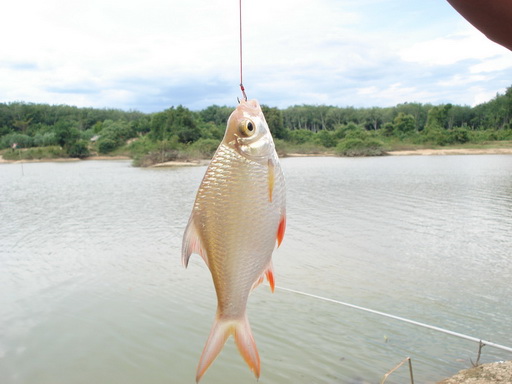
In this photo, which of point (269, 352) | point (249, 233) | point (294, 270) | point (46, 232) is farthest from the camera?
point (46, 232)

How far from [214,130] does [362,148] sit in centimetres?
1639

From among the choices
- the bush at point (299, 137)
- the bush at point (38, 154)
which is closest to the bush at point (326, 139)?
the bush at point (299, 137)

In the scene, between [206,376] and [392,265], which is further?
[392,265]

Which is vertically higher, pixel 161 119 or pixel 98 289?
pixel 161 119

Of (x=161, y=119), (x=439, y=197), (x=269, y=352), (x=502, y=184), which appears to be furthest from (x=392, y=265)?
(x=161, y=119)

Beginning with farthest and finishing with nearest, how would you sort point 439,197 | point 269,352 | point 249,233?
point 439,197 < point 269,352 < point 249,233


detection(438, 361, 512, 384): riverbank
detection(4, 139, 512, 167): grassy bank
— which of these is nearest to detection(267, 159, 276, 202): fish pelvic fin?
detection(438, 361, 512, 384): riverbank

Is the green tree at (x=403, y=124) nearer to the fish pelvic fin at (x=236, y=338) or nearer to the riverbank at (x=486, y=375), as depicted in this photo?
the riverbank at (x=486, y=375)

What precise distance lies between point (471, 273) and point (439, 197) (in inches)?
319

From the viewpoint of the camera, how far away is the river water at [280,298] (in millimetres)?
4461

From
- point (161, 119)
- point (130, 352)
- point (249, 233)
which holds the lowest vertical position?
point (130, 352)

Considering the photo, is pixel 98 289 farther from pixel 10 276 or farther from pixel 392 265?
pixel 392 265

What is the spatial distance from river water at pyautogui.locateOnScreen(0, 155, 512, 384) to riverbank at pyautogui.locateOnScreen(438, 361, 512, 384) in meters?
0.34

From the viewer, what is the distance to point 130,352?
4.84m
